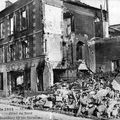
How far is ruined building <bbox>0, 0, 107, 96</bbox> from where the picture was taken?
21.8 metres

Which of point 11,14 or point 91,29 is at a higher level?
point 11,14

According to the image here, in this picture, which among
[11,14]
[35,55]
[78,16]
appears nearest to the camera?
[35,55]

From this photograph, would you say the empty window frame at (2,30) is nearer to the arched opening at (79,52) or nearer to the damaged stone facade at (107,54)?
the arched opening at (79,52)

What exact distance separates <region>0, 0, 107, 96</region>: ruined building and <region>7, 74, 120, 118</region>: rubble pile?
278 centimetres

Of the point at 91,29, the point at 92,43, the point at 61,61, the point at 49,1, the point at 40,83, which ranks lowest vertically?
the point at 40,83

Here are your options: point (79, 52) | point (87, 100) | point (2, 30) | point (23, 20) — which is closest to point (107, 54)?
point (79, 52)

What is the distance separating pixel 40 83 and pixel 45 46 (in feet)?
11.1

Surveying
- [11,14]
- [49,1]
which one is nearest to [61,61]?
[49,1]

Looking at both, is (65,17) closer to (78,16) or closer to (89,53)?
(78,16)

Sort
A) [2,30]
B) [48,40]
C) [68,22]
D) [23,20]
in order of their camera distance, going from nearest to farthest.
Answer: [48,40] → [68,22] → [23,20] → [2,30]

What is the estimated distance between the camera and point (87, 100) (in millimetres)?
13508

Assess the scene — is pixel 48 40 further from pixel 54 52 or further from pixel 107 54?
pixel 107 54

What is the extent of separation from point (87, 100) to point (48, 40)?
9520 mm

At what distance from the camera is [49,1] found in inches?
880
